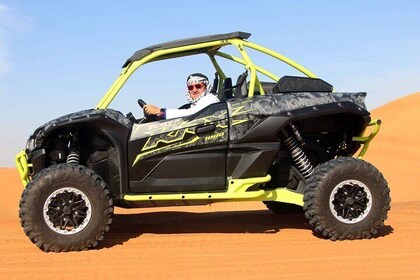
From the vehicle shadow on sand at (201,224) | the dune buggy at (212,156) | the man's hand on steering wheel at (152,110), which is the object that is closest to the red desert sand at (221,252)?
the vehicle shadow on sand at (201,224)

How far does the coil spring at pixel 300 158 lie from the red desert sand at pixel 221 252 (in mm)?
682

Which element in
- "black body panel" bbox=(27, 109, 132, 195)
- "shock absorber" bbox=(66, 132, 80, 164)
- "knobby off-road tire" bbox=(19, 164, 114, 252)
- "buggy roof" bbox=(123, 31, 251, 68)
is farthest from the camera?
"buggy roof" bbox=(123, 31, 251, 68)

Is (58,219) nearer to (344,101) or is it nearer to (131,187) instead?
(131,187)

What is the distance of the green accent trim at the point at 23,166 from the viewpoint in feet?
19.4

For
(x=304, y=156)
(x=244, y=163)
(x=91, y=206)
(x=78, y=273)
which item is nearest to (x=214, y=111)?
(x=244, y=163)

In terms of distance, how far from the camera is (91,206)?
18.5 ft

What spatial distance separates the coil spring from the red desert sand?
68cm

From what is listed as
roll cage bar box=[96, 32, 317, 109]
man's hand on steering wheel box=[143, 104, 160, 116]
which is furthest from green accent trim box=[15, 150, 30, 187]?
man's hand on steering wheel box=[143, 104, 160, 116]

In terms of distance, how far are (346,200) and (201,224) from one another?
1.90m

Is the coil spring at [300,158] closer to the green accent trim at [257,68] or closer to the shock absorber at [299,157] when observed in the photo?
the shock absorber at [299,157]

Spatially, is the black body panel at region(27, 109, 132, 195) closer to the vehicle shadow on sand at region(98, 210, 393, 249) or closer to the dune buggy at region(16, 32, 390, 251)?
the dune buggy at region(16, 32, 390, 251)

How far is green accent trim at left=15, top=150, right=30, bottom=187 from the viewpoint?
19.4 ft

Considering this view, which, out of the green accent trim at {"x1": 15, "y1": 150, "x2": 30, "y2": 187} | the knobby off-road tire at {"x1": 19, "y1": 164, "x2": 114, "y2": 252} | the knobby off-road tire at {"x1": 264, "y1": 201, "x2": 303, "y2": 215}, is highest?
the green accent trim at {"x1": 15, "y1": 150, "x2": 30, "y2": 187}

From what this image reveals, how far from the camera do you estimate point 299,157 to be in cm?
637
